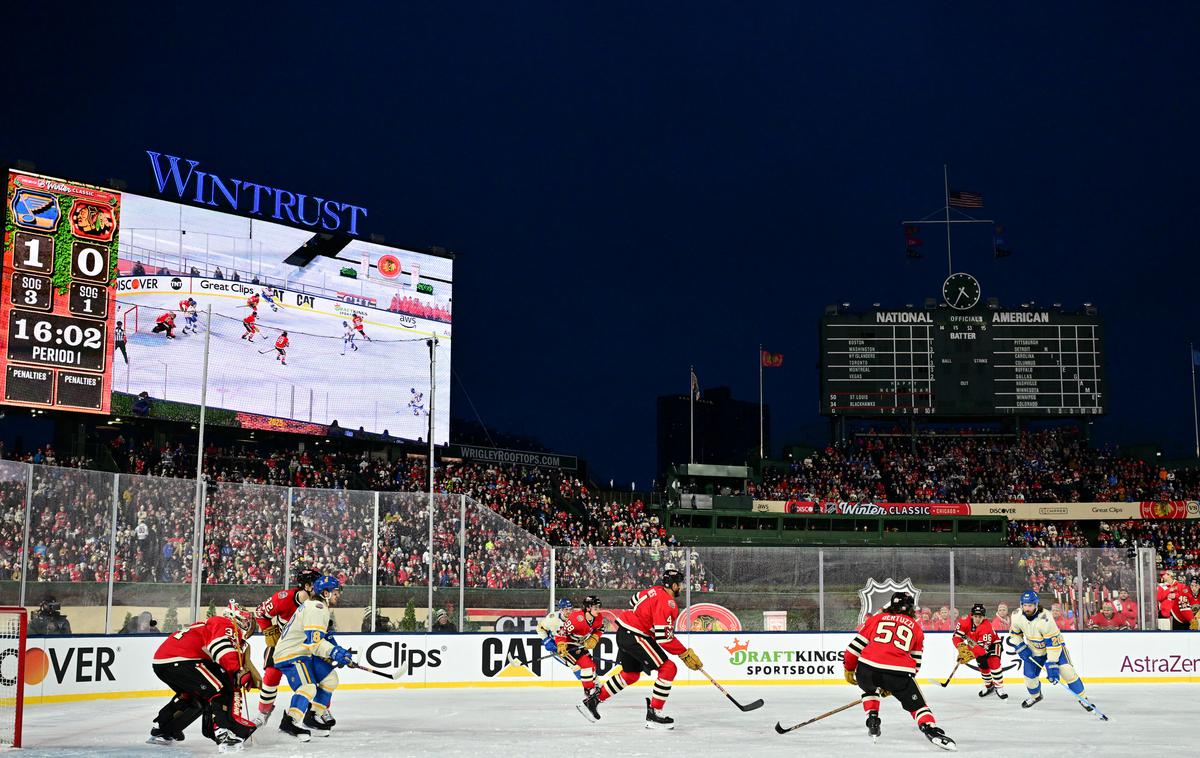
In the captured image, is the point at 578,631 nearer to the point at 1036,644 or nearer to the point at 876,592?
the point at 1036,644

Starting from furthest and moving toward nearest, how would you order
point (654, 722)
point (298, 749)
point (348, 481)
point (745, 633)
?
point (348, 481) < point (745, 633) < point (654, 722) < point (298, 749)

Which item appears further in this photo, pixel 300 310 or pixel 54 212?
pixel 300 310

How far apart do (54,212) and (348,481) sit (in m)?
11.4

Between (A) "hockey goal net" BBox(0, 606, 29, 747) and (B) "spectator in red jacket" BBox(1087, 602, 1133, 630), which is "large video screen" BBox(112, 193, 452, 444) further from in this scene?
(B) "spectator in red jacket" BBox(1087, 602, 1133, 630)

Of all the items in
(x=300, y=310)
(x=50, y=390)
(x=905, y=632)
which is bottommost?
(x=905, y=632)

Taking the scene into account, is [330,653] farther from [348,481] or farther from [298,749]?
[348,481]

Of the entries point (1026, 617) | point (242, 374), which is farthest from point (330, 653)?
point (242, 374)

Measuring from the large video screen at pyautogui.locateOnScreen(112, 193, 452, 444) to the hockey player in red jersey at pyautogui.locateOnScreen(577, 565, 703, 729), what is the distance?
835 inches

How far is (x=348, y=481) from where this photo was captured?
1500 inches

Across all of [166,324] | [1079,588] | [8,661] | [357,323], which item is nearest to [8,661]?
[8,661]

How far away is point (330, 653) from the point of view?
1425 cm

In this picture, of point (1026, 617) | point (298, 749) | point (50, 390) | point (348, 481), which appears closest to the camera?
point (298, 749)

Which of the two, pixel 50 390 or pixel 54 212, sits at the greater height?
pixel 54 212

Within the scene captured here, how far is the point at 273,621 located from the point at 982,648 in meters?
11.5
